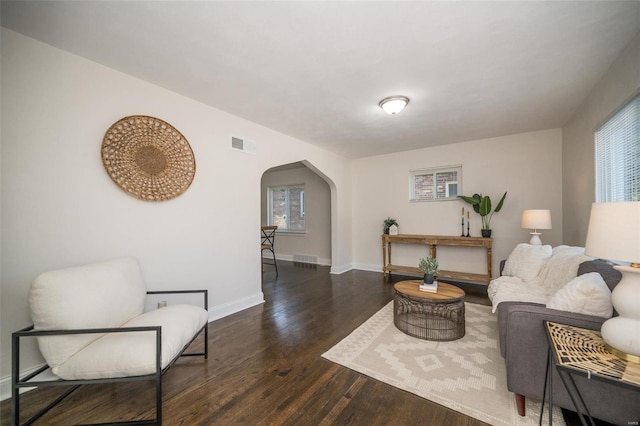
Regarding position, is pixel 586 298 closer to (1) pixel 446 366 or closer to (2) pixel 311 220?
(1) pixel 446 366

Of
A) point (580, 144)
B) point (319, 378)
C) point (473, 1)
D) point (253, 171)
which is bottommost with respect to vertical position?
point (319, 378)

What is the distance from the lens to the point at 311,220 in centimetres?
648

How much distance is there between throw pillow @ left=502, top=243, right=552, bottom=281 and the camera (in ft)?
8.93

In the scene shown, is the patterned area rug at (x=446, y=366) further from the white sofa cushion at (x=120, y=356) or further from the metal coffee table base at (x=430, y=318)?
the white sofa cushion at (x=120, y=356)

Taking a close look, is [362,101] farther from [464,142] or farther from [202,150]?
[464,142]

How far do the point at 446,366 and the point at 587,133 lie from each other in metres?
2.99

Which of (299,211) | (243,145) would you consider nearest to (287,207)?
(299,211)

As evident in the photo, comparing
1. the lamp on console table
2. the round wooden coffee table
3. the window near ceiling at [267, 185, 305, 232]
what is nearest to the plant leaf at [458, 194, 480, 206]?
the round wooden coffee table

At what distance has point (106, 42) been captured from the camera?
1.86m

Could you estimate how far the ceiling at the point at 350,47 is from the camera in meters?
1.56

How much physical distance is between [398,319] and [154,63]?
331 cm

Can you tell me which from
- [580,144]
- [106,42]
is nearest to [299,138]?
[106,42]

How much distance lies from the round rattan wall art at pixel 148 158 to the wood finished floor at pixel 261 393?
155cm

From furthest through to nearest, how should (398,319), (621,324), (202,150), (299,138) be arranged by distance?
1. (299,138)
2. (202,150)
3. (398,319)
4. (621,324)
